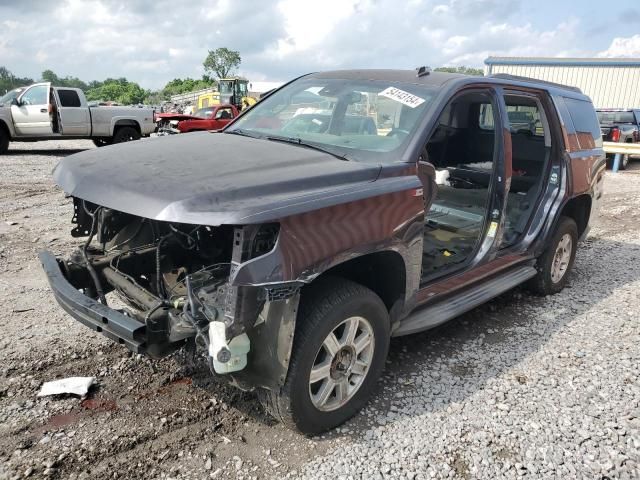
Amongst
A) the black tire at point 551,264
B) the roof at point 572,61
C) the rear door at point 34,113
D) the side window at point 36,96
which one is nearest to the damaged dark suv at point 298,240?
the black tire at point 551,264

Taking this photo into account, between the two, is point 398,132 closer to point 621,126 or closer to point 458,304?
point 458,304

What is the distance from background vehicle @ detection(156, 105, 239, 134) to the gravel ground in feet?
43.5

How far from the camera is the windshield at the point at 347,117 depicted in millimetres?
3287

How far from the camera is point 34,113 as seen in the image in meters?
14.2

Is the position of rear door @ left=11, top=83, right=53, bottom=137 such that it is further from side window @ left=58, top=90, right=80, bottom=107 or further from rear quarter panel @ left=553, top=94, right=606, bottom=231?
rear quarter panel @ left=553, top=94, right=606, bottom=231

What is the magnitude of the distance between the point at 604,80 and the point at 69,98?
25.1m

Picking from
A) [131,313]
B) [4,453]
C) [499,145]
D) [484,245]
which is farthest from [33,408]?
[499,145]

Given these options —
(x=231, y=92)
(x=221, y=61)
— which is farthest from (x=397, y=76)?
(x=221, y=61)

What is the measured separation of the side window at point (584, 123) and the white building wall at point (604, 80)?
75.5 feet

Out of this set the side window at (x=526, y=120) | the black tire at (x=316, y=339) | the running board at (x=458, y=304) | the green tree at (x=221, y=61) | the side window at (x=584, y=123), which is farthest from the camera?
the green tree at (x=221, y=61)

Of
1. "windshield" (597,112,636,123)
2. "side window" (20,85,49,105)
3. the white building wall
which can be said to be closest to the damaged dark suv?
"side window" (20,85,49,105)

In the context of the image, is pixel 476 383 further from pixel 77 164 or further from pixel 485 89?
pixel 77 164

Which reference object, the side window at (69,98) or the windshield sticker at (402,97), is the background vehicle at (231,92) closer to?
the side window at (69,98)

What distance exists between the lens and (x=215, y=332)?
237cm
